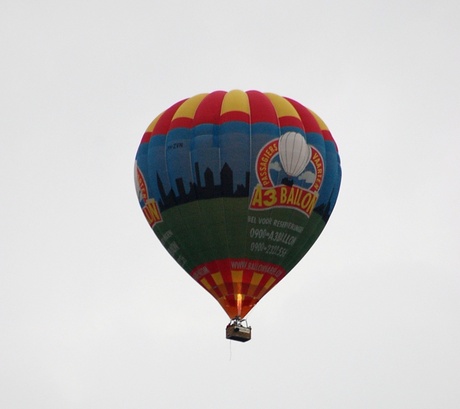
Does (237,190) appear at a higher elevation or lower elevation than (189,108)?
lower

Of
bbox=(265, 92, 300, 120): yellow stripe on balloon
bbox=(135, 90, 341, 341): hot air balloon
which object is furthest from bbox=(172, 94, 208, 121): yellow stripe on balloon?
bbox=(265, 92, 300, 120): yellow stripe on balloon

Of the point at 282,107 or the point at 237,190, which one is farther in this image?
the point at 282,107

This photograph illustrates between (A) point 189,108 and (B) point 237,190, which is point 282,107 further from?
(B) point 237,190

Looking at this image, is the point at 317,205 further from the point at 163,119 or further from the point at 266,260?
the point at 163,119

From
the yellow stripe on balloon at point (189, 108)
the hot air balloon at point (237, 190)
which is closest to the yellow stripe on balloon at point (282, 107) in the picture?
the hot air balloon at point (237, 190)

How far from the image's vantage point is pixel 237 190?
39719 millimetres

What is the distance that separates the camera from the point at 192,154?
40000 mm

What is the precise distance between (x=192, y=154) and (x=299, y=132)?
3036mm

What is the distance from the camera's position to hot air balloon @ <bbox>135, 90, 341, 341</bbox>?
130ft

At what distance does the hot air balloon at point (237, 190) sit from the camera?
39.8m

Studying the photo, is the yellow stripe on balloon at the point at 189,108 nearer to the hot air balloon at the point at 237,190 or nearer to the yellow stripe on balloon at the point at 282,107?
the hot air balloon at the point at 237,190

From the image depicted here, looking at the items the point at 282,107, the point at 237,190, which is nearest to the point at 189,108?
the point at 282,107

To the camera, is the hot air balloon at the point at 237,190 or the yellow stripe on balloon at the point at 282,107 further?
the yellow stripe on balloon at the point at 282,107

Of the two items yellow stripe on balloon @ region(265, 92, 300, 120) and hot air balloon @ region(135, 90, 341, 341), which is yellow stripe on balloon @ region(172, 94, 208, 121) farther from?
yellow stripe on balloon @ region(265, 92, 300, 120)
